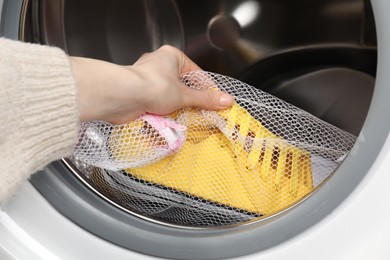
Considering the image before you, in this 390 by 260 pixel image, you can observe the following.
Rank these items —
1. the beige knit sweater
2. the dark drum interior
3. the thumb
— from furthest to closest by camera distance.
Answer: the dark drum interior → the thumb → the beige knit sweater

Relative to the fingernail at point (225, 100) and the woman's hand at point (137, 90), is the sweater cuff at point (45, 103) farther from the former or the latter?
the fingernail at point (225, 100)

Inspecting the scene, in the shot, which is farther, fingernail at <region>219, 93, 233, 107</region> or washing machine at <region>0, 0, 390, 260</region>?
fingernail at <region>219, 93, 233, 107</region>

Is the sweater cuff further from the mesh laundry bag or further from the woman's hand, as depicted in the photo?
the mesh laundry bag

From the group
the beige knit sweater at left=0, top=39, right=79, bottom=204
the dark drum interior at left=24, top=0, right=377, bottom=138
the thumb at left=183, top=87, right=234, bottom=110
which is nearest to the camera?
the beige knit sweater at left=0, top=39, right=79, bottom=204

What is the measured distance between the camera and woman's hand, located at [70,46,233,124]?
51 cm

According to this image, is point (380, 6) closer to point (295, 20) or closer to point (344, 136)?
point (344, 136)

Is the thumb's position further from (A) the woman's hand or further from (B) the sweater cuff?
(B) the sweater cuff

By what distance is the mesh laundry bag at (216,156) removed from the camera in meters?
0.62

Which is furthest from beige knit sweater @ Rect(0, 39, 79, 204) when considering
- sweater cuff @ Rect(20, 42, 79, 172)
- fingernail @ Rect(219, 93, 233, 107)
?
fingernail @ Rect(219, 93, 233, 107)

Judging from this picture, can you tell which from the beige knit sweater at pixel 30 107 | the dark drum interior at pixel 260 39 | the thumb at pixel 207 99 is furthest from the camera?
the dark drum interior at pixel 260 39

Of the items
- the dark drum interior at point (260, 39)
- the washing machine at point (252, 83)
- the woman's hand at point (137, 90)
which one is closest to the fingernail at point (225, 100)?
the woman's hand at point (137, 90)

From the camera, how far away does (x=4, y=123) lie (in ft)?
1.44

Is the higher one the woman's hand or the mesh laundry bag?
the woman's hand

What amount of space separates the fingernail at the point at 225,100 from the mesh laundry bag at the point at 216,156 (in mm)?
12
